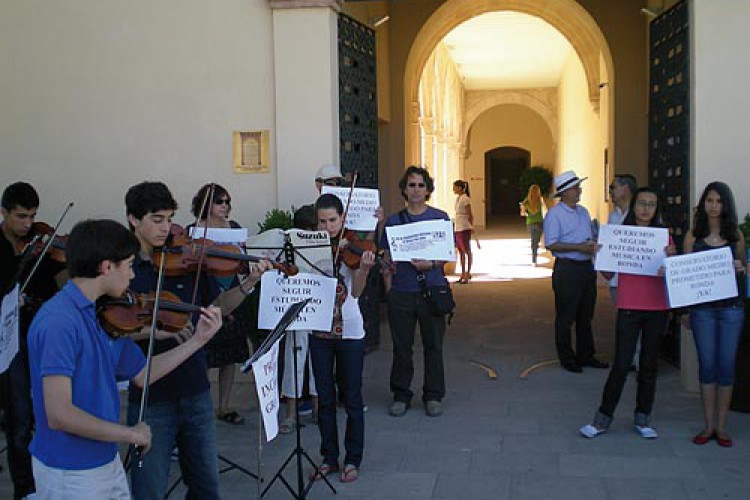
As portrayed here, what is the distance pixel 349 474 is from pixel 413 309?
1.61m

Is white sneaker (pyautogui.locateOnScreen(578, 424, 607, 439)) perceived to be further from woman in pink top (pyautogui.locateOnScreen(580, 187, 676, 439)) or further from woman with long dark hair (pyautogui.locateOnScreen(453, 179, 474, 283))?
woman with long dark hair (pyautogui.locateOnScreen(453, 179, 474, 283))

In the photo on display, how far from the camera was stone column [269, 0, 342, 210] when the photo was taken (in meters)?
7.62

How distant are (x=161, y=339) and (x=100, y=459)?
743 millimetres

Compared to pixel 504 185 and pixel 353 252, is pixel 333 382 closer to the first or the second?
pixel 353 252

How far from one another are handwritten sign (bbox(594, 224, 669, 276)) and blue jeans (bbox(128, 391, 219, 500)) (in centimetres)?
309

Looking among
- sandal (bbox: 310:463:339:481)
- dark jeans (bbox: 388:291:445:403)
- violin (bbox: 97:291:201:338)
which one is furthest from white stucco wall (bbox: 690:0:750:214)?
violin (bbox: 97:291:201:338)

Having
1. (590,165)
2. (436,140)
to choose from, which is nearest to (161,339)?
(590,165)

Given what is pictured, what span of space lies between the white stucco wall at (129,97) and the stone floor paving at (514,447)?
7.09ft

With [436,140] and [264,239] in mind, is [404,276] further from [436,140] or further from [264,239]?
[436,140]

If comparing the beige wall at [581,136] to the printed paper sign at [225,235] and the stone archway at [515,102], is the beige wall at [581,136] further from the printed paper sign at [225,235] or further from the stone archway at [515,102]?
the printed paper sign at [225,235]

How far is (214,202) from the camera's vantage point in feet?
20.1

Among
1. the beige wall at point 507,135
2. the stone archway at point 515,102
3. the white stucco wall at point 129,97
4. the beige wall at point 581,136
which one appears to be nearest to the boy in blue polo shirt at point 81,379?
the white stucco wall at point 129,97

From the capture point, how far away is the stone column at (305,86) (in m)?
7.62

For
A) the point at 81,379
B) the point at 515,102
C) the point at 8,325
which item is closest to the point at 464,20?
the point at 8,325
